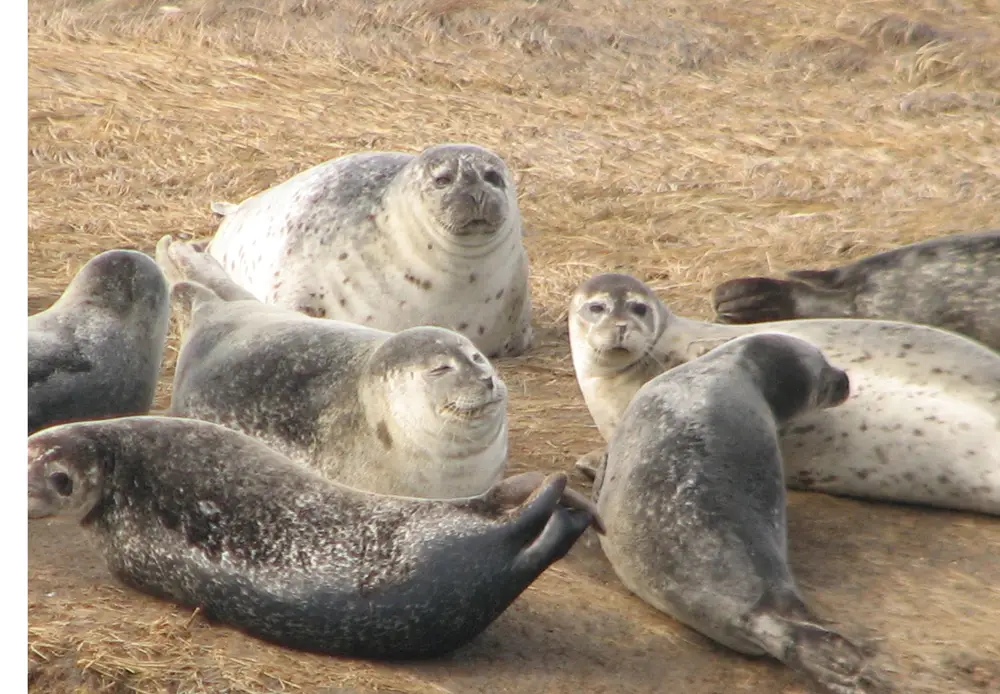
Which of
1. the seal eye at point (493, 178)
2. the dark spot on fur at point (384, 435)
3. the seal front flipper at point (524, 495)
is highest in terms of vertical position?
the seal eye at point (493, 178)

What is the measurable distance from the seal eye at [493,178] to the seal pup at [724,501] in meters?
1.66

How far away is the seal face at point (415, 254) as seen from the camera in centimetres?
666

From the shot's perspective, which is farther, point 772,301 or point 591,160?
point 591,160

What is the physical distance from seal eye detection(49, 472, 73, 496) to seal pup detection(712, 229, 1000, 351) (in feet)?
10.2

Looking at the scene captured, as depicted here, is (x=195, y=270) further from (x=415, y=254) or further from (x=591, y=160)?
(x=591, y=160)

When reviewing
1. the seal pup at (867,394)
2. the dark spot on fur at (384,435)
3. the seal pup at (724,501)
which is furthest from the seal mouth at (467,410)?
the seal pup at (867,394)

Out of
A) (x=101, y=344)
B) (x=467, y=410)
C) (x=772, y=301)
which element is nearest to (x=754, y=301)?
(x=772, y=301)

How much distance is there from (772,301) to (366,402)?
2.27 meters

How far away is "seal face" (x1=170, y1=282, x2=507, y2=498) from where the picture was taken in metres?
4.68

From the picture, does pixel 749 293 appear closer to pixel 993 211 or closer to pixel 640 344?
pixel 640 344

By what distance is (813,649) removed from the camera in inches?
162

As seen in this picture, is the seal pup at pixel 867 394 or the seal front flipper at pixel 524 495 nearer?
the seal front flipper at pixel 524 495

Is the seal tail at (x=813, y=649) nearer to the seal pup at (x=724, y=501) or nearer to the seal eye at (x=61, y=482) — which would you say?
the seal pup at (x=724, y=501)

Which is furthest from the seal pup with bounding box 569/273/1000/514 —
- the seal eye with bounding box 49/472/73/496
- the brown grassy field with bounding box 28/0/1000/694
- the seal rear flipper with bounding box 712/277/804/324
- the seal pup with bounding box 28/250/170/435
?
the seal eye with bounding box 49/472/73/496
